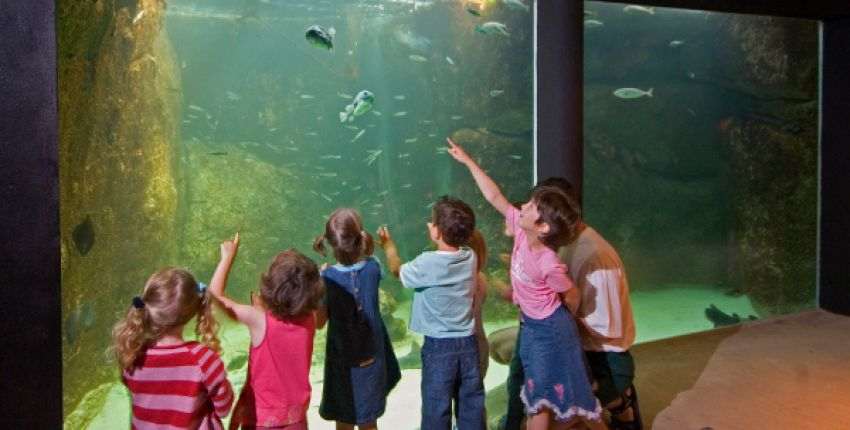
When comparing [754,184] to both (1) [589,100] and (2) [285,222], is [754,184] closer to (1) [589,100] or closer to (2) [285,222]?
(1) [589,100]

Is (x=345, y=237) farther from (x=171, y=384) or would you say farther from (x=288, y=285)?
(x=171, y=384)

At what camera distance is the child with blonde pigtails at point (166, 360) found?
254 cm

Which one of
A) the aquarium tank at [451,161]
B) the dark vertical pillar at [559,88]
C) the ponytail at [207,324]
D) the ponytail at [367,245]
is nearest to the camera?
the ponytail at [207,324]

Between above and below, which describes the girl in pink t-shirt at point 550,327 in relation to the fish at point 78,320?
above

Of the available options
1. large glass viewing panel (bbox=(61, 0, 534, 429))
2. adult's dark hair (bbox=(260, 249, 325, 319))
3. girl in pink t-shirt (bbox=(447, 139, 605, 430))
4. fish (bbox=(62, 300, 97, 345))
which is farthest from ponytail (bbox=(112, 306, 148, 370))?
fish (bbox=(62, 300, 97, 345))

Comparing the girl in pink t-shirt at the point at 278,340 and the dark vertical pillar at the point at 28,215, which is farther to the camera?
the dark vertical pillar at the point at 28,215

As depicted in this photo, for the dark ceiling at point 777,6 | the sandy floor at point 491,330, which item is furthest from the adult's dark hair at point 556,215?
the dark ceiling at point 777,6

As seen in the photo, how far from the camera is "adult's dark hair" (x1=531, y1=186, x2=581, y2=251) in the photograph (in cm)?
328

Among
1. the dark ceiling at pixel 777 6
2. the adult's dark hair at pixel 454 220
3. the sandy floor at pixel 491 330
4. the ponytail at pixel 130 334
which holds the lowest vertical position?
the sandy floor at pixel 491 330

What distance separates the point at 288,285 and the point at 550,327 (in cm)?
146

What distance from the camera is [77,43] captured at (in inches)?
222

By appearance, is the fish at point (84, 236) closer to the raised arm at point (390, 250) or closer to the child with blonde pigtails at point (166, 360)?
the raised arm at point (390, 250)

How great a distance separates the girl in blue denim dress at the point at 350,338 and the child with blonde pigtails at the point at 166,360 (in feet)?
2.66

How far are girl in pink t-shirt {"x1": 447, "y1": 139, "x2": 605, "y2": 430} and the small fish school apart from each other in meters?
0.08
